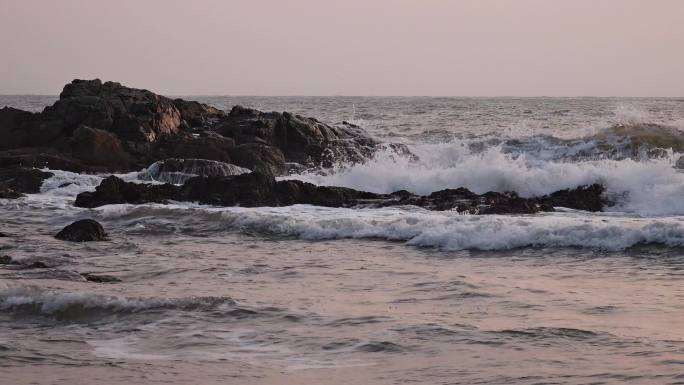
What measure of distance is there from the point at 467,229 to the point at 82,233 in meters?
5.68

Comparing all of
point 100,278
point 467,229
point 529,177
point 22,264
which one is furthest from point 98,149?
point 100,278

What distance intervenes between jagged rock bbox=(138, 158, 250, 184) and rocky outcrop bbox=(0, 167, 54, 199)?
7.54ft

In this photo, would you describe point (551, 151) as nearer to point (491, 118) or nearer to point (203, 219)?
point (203, 219)

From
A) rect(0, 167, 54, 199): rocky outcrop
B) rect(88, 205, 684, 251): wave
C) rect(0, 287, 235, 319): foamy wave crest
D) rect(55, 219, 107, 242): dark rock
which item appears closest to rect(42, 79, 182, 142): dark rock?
rect(0, 167, 54, 199): rocky outcrop

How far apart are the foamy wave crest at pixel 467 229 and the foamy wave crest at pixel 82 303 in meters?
4.90

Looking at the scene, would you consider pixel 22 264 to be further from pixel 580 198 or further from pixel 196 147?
pixel 196 147

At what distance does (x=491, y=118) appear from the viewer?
45.5 m

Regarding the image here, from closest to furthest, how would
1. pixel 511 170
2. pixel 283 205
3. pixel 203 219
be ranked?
pixel 203 219 < pixel 283 205 < pixel 511 170

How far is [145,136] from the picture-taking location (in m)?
23.5

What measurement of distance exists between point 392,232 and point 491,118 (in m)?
33.0

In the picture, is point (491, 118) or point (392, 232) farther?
point (491, 118)

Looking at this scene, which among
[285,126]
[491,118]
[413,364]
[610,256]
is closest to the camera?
[413,364]

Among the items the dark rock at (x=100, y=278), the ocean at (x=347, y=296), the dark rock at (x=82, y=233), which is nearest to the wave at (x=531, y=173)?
the ocean at (x=347, y=296)

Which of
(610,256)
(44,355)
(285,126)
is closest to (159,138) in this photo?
(285,126)
